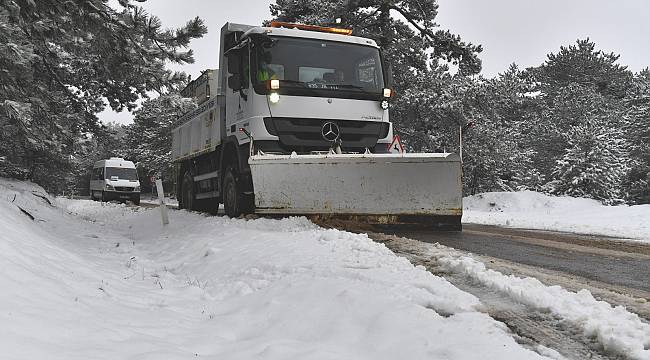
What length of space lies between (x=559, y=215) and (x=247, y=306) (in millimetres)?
12433

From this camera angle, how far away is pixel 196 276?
5605 mm

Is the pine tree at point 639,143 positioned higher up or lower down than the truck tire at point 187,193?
higher up

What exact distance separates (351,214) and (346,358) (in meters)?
5.01

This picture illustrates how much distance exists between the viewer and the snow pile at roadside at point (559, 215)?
987 cm

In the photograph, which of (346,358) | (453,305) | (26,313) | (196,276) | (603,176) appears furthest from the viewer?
(603,176)

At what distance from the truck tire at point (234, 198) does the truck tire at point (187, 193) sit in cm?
384

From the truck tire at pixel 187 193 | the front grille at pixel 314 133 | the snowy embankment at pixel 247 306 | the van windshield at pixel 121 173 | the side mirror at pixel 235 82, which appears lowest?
the snowy embankment at pixel 247 306

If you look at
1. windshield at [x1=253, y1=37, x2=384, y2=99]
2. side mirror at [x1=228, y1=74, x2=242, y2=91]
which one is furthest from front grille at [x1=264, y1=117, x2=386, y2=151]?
side mirror at [x1=228, y1=74, x2=242, y2=91]

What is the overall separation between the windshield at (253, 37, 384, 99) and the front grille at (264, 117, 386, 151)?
1.47 feet

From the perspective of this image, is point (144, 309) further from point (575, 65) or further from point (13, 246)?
point (575, 65)

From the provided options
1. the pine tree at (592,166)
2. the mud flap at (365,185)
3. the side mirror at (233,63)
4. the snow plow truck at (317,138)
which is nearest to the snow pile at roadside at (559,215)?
the mud flap at (365,185)

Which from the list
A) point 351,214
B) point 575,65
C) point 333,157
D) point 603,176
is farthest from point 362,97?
point 575,65

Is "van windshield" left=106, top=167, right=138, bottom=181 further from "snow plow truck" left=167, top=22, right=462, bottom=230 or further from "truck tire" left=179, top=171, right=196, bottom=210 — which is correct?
"snow plow truck" left=167, top=22, right=462, bottom=230

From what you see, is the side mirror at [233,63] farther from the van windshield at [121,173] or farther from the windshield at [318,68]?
the van windshield at [121,173]
